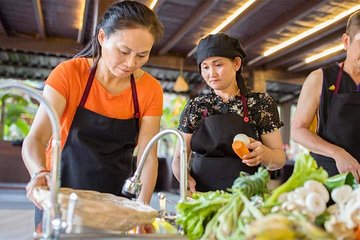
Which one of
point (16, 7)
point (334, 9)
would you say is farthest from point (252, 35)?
point (16, 7)

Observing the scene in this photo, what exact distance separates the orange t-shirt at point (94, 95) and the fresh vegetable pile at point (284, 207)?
2.41 ft

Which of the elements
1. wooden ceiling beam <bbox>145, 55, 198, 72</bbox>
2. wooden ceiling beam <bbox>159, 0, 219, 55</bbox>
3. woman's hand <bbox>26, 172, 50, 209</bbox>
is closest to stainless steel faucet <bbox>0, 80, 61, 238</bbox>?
woman's hand <bbox>26, 172, 50, 209</bbox>

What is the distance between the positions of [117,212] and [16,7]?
627cm

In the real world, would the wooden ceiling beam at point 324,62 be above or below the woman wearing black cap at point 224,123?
above

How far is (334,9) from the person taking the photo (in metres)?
5.46

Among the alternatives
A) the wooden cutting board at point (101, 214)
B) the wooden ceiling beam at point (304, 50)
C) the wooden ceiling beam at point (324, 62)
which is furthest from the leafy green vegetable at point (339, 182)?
the wooden ceiling beam at point (324, 62)

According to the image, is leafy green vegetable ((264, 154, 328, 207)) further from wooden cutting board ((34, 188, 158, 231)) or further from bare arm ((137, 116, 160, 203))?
bare arm ((137, 116, 160, 203))

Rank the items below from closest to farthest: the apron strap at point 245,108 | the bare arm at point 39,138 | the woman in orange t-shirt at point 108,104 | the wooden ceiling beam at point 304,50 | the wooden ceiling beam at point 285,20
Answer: the bare arm at point 39,138
the woman in orange t-shirt at point 108,104
the apron strap at point 245,108
the wooden ceiling beam at point 285,20
the wooden ceiling beam at point 304,50

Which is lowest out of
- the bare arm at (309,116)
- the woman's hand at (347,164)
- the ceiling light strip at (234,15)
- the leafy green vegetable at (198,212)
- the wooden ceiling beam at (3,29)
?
the leafy green vegetable at (198,212)

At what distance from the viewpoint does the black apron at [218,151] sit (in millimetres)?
1763

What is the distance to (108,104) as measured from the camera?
1577 millimetres

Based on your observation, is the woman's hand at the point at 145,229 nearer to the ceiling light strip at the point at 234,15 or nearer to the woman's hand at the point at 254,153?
the woman's hand at the point at 254,153

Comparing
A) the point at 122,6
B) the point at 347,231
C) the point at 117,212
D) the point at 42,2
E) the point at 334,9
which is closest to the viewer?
the point at 347,231

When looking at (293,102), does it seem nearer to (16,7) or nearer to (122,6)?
(16,7)
